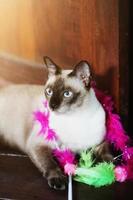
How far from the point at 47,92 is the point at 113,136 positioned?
11.1 inches

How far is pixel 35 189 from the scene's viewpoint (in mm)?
1370

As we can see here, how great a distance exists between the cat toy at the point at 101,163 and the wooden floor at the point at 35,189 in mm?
25

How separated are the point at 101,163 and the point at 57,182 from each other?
0.16 meters

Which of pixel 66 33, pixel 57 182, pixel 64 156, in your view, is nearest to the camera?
pixel 57 182

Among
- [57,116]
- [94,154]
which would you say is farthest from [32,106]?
[94,154]

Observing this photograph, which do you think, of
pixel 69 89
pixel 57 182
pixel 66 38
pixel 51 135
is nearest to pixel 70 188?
pixel 57 182

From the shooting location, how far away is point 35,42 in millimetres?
1674

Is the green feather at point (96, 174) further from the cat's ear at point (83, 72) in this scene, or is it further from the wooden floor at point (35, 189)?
the cat's ear at point (83, 72)

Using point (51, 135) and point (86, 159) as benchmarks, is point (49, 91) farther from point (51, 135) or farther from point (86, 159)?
point (86, 159)

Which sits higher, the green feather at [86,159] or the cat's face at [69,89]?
the cat's face at [69,89]

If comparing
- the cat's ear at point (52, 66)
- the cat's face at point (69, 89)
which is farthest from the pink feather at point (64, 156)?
the cat's ear at point (52, 66)

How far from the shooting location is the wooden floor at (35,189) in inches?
52.3

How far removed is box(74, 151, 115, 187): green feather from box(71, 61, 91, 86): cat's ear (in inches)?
10.5

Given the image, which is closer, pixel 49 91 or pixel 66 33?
pixel 49 91
